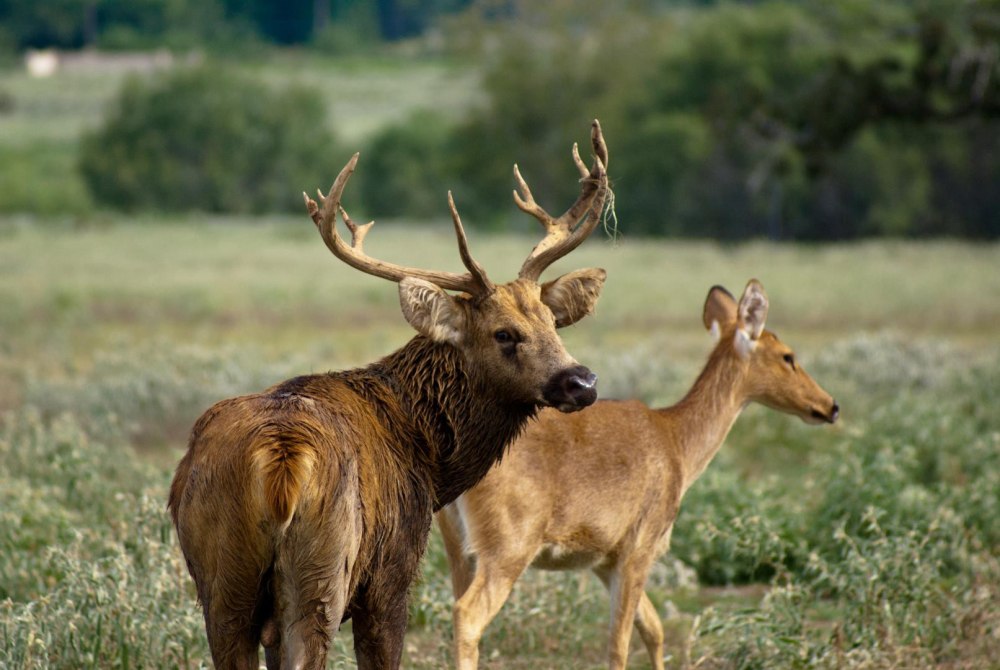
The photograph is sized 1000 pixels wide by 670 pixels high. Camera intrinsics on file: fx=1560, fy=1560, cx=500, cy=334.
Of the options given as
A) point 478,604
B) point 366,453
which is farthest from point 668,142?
point 366,453

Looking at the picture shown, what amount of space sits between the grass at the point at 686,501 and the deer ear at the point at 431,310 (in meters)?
1.89

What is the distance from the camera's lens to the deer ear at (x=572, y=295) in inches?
272

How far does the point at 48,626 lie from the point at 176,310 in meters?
19.7

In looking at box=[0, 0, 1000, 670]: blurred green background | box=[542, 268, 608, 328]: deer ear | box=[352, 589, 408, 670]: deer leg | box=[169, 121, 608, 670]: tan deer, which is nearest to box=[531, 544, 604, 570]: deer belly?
box=[0, 0, 1000, 670]: blurred green background

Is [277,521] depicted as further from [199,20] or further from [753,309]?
[199,20]

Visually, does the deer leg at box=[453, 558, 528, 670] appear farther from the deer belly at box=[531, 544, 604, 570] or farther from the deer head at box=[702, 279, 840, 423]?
the deer head at box=[702, 279, 840, 423]

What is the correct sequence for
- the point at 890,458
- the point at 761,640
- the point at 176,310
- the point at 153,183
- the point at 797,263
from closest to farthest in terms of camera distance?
the point at 761,640, the point at 890,458, the point at 176,310, the point at 797,263, the point at 153,183

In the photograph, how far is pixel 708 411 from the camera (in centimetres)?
878

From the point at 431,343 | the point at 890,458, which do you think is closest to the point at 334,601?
the point at 431,343

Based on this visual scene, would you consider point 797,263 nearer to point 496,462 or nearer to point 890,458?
point 890,458

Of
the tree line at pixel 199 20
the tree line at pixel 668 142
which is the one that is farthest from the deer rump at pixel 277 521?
the tree line at pixel 199 20

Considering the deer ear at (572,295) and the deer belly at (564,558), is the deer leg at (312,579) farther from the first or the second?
the deer belly at (564,558)

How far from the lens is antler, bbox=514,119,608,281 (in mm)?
6875

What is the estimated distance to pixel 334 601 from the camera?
5457 millimetres
